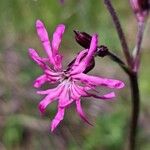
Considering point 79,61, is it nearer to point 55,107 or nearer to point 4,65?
point 55,107

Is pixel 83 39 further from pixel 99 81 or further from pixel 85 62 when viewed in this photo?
pixel 99 81

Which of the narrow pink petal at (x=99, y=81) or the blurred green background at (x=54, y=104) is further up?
the narrow pink petal at (x=99, y=81)

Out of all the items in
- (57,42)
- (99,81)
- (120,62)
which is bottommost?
(120,62)

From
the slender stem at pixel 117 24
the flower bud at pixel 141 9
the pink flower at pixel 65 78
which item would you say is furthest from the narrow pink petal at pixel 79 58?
the flower bud at pixel 141 9

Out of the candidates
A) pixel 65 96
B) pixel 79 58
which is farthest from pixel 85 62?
pixel 65 96

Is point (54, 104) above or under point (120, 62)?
under

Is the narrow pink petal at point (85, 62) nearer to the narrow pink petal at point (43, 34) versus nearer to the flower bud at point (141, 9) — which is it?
the narrow pink petal at point (43, 34)

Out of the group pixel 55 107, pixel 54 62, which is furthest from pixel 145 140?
pixel 54 62
